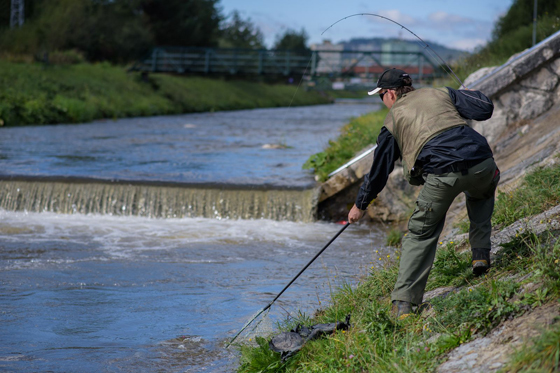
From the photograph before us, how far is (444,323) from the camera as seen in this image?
3900 mm

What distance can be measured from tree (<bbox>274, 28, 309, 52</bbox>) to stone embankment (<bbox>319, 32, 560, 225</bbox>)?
65.0m

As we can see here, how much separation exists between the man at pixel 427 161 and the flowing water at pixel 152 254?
4.94 feet

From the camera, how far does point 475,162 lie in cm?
420

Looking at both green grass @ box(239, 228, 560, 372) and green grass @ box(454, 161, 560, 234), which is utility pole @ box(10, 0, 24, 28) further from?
green grass @ box(239, 228, 560, 372)

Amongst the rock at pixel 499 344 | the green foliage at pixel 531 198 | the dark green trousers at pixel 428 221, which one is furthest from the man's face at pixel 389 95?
the green foliage at pixel 531 198

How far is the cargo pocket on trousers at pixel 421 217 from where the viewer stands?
4199mm

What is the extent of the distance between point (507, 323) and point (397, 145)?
4.55 feet

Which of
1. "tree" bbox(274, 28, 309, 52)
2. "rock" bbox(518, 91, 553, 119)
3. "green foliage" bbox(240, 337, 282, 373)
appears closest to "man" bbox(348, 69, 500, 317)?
"green foliage" bbox(240, 337, 282, 373)

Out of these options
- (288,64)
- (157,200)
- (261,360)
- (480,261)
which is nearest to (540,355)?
(480,261)

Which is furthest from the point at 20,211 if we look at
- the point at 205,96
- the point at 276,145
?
the point at 205,96

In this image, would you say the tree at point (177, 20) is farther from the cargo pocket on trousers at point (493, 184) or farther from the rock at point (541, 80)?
the cargo pocket on trousers at point (493, 184)

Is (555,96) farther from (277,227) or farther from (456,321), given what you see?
(456,321)

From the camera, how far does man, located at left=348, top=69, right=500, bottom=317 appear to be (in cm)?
419

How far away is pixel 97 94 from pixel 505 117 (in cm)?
2110
